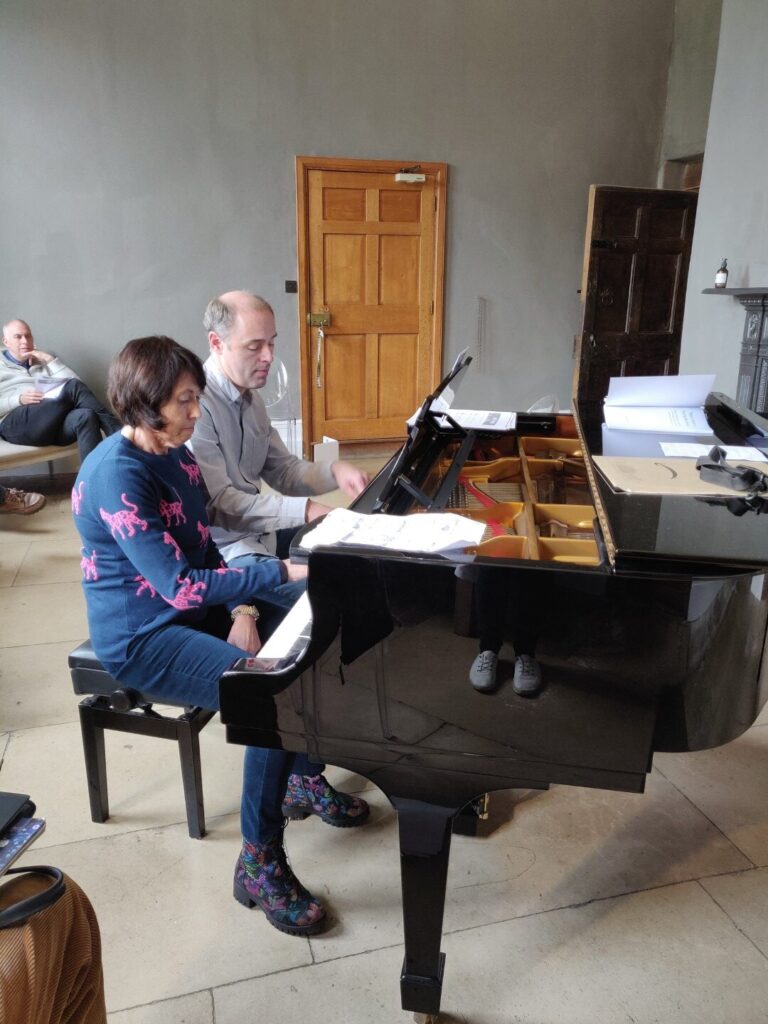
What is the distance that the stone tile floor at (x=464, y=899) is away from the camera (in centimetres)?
146

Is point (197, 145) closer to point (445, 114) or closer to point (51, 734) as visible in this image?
point (445, 114)

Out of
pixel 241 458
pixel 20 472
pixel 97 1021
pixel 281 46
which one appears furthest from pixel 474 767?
pixel 281 46

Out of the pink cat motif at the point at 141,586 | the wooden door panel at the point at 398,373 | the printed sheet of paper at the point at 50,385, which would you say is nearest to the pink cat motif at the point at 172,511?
the pink cat motif at the point at 141,586

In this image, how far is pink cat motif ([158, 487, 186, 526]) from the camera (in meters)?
1.61

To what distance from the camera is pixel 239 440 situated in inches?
86.5

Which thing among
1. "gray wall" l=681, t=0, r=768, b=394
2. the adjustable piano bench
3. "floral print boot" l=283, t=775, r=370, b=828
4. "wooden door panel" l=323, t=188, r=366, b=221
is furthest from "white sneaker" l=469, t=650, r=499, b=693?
"wooden door panel" l=323, t=188, r=366, b=221

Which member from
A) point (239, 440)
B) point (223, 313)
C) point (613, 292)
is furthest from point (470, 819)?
point (613, 292)

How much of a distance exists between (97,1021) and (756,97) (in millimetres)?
5051

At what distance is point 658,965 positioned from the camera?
1535mm

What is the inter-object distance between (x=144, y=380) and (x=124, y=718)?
0.79 meters

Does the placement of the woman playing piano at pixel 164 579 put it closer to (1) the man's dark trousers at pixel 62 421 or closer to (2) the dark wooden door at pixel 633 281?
(1) the man's dark trousers at pixel 62 421

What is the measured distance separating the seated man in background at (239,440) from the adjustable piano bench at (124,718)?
40 cm

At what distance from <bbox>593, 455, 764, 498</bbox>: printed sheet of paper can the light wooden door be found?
162 inches

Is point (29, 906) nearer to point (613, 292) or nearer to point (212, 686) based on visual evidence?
point (212, 686)
